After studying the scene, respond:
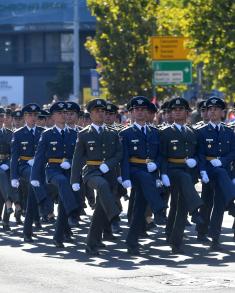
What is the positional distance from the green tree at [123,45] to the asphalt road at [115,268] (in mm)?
19967

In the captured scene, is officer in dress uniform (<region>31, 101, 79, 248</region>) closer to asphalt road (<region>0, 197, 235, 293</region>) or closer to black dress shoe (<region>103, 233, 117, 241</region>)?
asphalt road (<region>0, 197, 235, 293</region>)

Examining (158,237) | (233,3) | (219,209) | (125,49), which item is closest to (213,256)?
(219,209)

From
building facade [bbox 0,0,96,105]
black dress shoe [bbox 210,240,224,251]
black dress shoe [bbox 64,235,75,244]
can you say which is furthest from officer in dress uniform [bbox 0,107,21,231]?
building facade [bbox 0,0,96,105]

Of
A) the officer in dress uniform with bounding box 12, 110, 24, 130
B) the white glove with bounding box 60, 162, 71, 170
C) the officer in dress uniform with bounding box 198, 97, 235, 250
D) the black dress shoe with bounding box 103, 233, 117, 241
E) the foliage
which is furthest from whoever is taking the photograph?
the foliage

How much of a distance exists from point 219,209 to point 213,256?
1026 mm

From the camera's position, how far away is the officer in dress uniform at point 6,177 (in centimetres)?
1892

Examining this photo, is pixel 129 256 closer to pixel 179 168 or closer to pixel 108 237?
pixel 179 168

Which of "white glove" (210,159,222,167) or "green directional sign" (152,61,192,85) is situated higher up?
"green directional sign" (152,61,192,85)

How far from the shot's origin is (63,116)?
1661cm

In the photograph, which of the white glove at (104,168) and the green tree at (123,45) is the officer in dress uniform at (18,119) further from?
the green tree at (123,45)

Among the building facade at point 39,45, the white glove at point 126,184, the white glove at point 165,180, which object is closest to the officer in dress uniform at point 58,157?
the white glove at point 126,184

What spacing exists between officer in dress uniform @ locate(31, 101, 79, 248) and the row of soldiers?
13mm

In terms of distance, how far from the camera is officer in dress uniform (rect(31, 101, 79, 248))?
16.2 m

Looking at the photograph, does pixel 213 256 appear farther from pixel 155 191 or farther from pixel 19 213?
pixel 19 213
